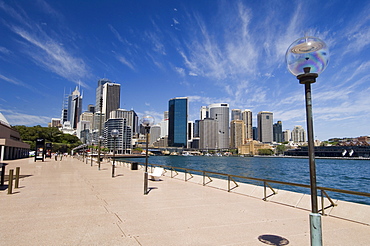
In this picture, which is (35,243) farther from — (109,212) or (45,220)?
(109,212)

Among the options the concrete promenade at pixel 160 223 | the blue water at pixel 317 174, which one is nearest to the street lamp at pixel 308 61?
the concrete promenade at pixel 160 223

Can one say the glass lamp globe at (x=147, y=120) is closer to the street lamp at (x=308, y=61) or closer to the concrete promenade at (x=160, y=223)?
the concrete promenade at (x=160, y=223)

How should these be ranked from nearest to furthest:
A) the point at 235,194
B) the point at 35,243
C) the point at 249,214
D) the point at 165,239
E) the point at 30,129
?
1. the point at 35,243
2. the point at 165,239
3. the point at 249,214
4. the point at 235,194
5. the point at 30,129

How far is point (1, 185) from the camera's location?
13406 millimetres

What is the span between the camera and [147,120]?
524 inches

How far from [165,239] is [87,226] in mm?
2269

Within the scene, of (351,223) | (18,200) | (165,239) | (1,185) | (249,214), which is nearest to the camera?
(165,239)

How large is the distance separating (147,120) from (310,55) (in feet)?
32.2

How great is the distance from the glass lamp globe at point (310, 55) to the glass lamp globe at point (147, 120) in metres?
9.48

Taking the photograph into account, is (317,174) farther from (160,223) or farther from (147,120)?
(160,223)

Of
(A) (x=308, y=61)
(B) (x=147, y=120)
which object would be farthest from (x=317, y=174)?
(A) (x=308, y=61)

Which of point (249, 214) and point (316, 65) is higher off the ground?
point (316, 65)

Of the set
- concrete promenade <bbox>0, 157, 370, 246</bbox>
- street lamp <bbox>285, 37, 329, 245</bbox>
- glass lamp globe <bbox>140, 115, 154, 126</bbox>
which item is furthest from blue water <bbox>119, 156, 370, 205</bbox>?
street lamp <bbox>285, 37, 329, 245</bbox>

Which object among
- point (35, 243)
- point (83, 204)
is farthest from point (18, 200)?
point (35, 243)
